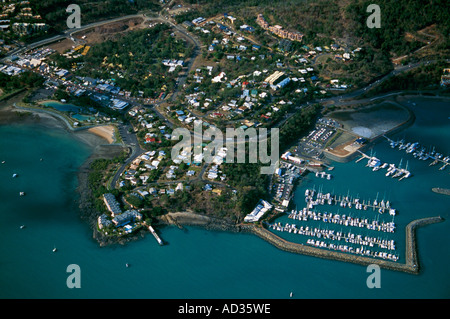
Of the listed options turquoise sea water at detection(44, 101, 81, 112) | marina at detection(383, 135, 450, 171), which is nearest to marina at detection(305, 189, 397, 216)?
marina at detection(383, 135, 450, 171)

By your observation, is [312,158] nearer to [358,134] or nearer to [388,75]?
[358,134]

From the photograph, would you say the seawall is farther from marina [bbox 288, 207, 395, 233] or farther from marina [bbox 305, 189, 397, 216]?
marina [bbox 305, 189, 397, 216]

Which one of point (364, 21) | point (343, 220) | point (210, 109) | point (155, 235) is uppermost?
point (364, 21)

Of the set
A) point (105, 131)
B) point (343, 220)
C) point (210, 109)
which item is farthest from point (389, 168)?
point (105, 131)

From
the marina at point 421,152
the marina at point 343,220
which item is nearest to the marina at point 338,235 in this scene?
the marina at point 343,220

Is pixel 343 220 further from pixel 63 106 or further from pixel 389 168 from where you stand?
pixel 63 106

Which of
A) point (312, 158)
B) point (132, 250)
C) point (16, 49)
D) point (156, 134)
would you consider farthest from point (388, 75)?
point (16, 49)

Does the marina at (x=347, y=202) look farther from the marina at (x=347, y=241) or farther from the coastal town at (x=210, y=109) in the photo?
the marina at (x=347, y=241)
